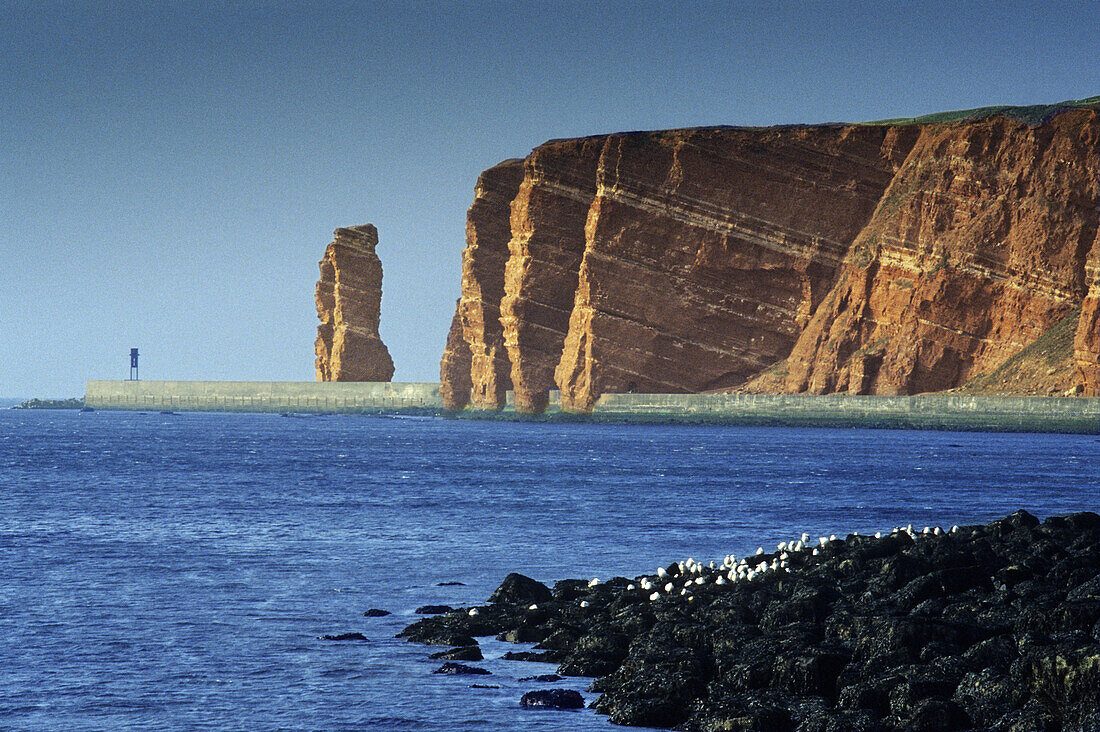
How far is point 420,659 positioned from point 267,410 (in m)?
137

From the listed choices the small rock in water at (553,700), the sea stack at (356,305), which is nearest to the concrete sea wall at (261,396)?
the sea stack at (356,305)

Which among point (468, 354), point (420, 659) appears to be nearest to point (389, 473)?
point (420, 659)

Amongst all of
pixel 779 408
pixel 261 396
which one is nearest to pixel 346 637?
pixel 779 408

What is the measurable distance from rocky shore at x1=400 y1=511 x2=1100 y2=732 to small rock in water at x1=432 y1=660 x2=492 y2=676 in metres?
0.62

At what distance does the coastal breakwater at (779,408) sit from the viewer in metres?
81.8

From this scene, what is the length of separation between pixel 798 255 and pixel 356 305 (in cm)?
5041

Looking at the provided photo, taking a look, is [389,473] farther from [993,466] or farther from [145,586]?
[145,586]

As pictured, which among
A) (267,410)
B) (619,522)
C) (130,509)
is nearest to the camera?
(619,522)

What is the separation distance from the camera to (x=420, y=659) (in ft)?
58.3

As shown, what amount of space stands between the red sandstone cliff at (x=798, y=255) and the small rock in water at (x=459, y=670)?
81.4 metres

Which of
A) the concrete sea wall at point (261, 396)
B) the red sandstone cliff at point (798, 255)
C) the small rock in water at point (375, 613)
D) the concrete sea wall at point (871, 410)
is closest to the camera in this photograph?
the small rock in water at point (375, 613)

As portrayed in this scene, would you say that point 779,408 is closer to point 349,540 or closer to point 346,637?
point 349,540

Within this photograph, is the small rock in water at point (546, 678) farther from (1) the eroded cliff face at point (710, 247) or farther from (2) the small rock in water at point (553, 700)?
(1) the eroded cliff face at point (710, 247)

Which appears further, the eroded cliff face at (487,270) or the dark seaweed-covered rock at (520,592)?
the eroded cliff face at (487,270)
